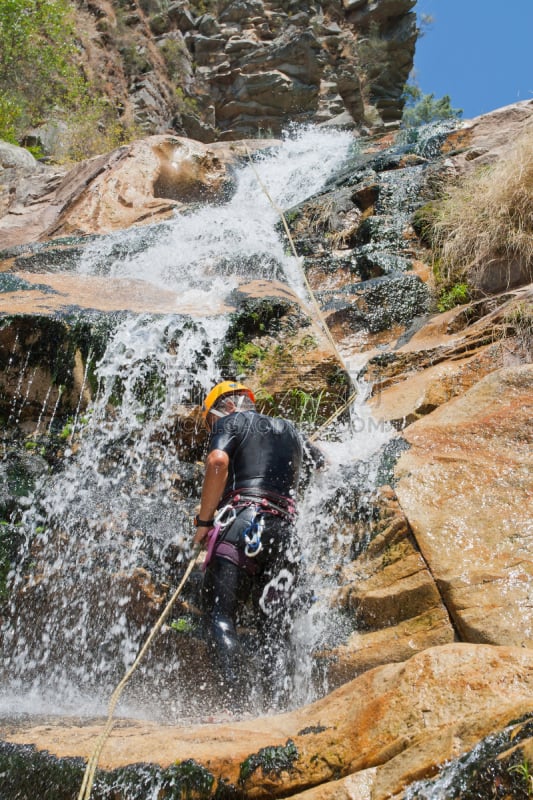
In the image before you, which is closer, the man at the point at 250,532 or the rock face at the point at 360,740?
the rock face at the point at 360,740

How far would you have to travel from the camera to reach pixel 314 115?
67.4 ft

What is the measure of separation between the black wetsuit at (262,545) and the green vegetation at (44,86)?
13960 millimetres

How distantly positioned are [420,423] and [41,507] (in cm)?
267

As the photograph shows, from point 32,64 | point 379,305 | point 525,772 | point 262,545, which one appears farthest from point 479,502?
point 32,64

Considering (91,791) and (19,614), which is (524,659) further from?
(19,614)

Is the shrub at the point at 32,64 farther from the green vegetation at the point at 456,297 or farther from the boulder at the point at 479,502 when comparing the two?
the boulder at the point at 479,502

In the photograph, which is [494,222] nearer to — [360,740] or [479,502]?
[479,502]

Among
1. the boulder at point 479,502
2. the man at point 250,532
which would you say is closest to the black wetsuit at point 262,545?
the man at point 250,532

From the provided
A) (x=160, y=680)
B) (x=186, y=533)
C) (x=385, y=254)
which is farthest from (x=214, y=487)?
(x=385, y=254)

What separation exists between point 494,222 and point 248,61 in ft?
57.7

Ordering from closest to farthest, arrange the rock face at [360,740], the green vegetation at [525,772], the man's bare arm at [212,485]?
1. the green vegetation at [525,772]
2. the rock face at [360,740]
3. the man's bare arm at [212,485]

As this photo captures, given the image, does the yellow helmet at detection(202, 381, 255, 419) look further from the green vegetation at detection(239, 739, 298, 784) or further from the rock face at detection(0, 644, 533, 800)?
the green vegetation at detection(239, 739, 298, 784)

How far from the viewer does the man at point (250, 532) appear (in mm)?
3309

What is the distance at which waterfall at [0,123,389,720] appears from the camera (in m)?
3.71
